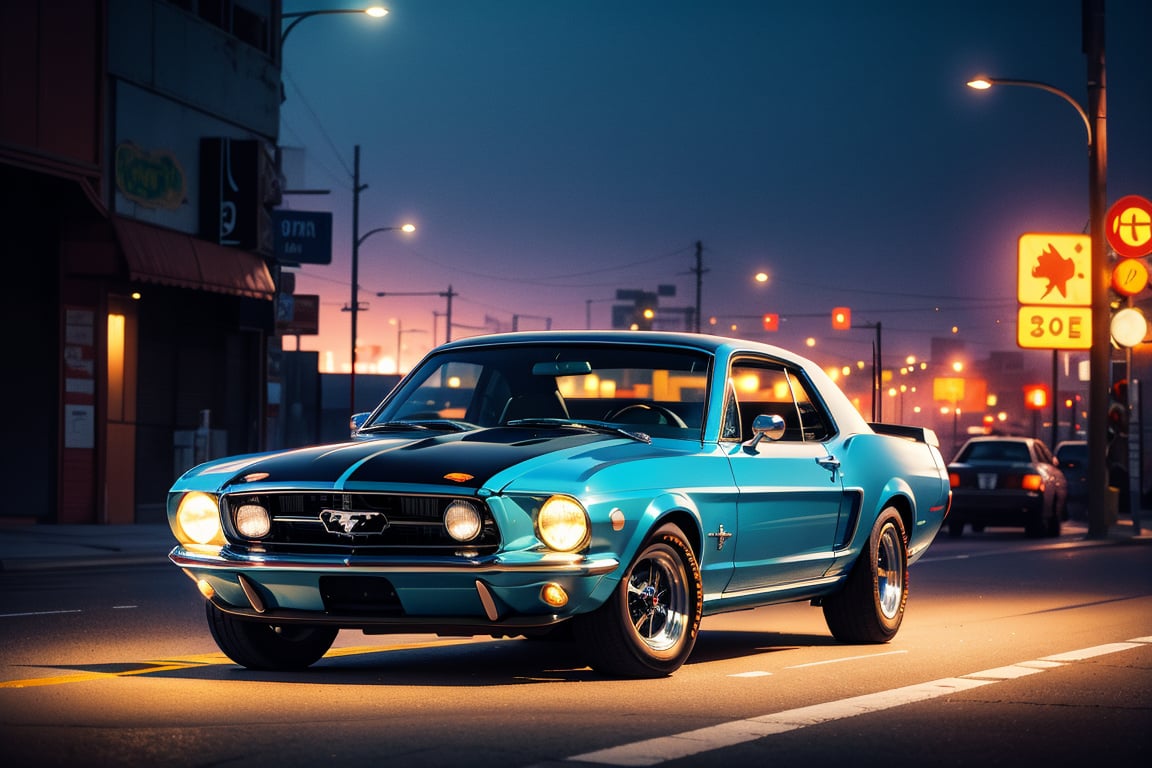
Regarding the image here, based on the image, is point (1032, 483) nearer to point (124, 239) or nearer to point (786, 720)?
point (124, 239)

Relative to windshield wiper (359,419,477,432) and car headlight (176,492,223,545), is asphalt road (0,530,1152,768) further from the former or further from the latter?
windshield wiper (359,419,477,432)

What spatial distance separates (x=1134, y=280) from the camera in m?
30.0

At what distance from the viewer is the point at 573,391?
A: 968 cm

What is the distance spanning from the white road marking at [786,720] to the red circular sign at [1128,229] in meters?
20.7

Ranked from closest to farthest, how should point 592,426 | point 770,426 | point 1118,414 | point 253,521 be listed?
1. point 253,521
2. point 592,426
3. point 770,426
4. point 1118,414

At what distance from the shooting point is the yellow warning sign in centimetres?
3228

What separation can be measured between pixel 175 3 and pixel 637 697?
Answer: 80.1ft

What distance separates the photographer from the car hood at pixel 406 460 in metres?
8.03

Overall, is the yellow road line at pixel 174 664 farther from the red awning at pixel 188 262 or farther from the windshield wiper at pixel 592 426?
the red awning at pixel 188 262

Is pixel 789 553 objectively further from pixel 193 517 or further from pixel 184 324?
pixel 184 324

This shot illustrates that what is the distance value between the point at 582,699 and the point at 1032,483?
72.9ft

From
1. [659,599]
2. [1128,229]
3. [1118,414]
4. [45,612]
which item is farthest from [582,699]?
[1118,414]

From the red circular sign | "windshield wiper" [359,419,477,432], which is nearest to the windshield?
"windshield wiper" [359,419,477,432]

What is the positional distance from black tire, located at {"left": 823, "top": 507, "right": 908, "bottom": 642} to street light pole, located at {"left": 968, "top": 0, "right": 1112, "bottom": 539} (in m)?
18.0
